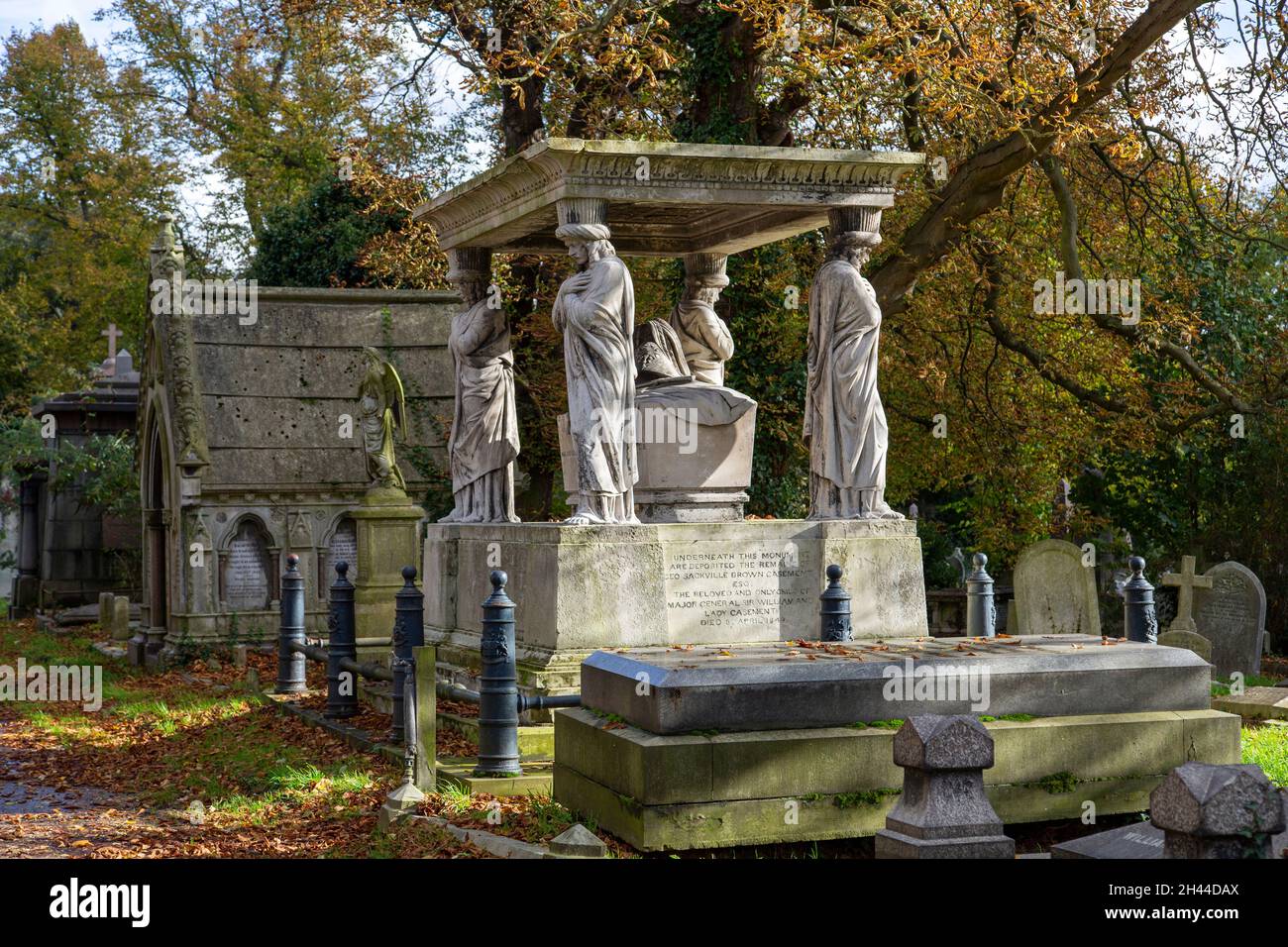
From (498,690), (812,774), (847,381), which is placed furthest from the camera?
(847,381)

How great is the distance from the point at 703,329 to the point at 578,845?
6782mm

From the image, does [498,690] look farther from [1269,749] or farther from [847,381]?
[1269,749]

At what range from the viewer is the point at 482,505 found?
41.1 feet

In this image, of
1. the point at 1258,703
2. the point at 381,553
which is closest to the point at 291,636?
the point at 381,553

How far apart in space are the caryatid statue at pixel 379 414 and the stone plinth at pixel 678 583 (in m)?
6.39

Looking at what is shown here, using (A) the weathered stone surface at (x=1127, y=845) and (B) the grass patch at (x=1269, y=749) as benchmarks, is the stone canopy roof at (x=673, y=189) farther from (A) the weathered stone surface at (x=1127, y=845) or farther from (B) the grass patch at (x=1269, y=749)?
(A) the weathered stone surface at (x=1127, y=845)

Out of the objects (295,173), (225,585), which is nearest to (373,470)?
(225,585)

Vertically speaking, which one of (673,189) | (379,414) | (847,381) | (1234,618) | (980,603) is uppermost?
(673,189)

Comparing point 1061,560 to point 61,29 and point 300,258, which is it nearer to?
point 300,258

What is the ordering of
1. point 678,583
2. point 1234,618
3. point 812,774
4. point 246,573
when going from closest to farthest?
1. point 812,774
2. point 678,583
3. point 1234,618
4. point 246,573

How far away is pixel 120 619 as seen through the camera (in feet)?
72.8

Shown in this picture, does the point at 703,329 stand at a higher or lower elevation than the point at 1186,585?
higher

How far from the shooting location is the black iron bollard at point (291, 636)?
1504 cm

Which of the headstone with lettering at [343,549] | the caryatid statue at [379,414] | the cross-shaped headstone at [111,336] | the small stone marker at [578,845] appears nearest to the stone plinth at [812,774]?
the small stone marker at [578,845]
